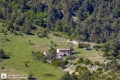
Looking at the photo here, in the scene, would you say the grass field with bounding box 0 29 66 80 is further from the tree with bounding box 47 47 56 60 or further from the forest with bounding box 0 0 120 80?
the tree with bounding box 47 47 56 60

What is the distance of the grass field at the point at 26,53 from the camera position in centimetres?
6769

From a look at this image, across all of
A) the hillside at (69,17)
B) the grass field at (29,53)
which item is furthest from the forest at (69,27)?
the grass field at (29,53)

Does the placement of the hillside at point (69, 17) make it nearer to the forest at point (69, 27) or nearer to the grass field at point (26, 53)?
the forest at point (69, 27)

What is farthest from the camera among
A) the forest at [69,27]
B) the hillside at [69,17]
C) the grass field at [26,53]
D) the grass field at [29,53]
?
the hillside at [69,17]

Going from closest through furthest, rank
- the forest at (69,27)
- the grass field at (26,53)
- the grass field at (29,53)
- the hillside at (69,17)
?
the grass field at (29,53) < the grass field at (26,53) < the forest at (69,27) < the hillside at (69,17)

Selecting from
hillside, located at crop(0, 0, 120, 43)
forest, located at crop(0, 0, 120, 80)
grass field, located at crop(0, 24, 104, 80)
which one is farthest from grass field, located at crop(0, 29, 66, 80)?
hillside, located at crop(0, 0, 120, 43)

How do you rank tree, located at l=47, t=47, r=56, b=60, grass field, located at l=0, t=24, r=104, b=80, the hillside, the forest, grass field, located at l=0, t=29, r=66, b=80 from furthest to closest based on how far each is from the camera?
1. the hillside
2. tree, located at l=47, t=47, r=56, b=60
3. the forest
4. grass field, located at l=0, t=29, r=66, b=80
5. grass field, located at l=0, t=24, r=104, b=80

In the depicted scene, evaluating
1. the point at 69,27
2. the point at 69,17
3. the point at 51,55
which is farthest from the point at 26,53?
the point at 69,17

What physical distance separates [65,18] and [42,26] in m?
18.1

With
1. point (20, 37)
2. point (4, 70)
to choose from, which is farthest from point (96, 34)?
point (4, 70)

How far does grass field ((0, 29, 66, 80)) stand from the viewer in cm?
6769

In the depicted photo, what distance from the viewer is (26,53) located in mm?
79000

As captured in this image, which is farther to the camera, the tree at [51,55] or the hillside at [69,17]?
the hillside at [69,17]

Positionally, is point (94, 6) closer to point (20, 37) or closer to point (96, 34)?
point (96, 34)
